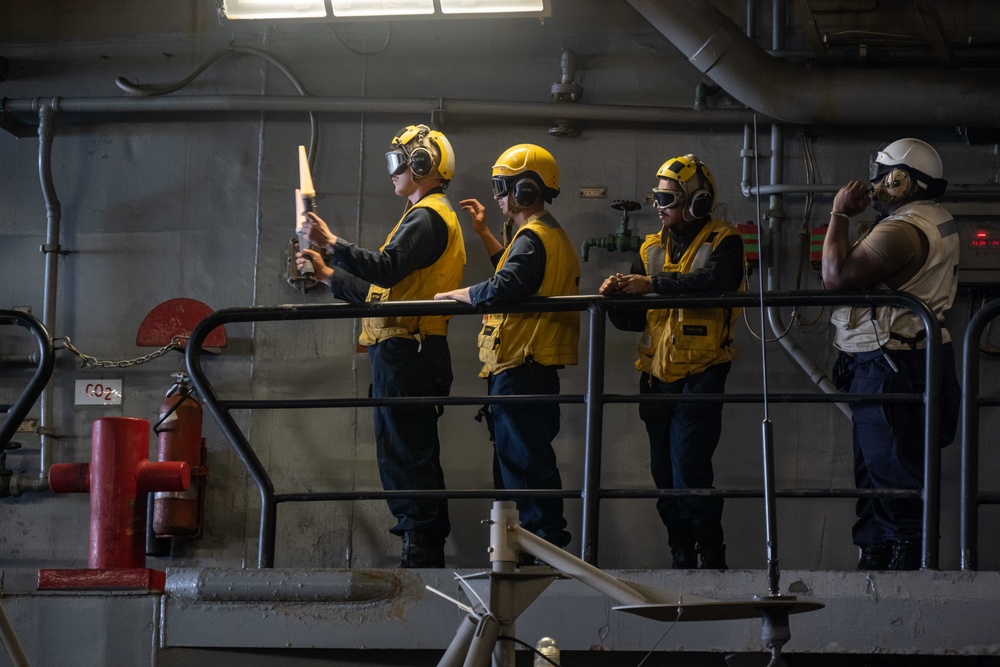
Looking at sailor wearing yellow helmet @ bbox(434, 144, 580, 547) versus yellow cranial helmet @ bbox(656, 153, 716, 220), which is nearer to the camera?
sailor wearing yellow helmet @ bbox(434, 144, 580, 547)

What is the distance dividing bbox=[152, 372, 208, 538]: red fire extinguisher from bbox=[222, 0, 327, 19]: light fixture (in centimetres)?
181

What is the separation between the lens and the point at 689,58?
17.7 feet

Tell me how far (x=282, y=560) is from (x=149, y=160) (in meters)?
2.29

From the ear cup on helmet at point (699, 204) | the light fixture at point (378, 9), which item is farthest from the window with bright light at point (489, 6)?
the ear cup on helmet at point (699, 204)

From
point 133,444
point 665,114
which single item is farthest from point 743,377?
point 133,444

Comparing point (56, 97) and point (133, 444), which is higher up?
point (56, 97)

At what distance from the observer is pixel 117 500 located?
372cm

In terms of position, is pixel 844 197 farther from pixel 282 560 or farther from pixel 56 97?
pixel 56 97

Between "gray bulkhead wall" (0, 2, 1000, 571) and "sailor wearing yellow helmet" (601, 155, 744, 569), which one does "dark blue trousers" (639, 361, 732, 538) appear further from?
"gray bulkhead wall" (0, 2, 1000, 571)

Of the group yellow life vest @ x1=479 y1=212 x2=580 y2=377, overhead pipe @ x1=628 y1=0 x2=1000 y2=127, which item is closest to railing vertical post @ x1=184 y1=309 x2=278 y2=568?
yellow life vest @ x1=479 y1=212 x2=580 y2=377

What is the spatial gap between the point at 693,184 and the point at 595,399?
3.97 ft

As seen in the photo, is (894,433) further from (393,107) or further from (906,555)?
(393,107)

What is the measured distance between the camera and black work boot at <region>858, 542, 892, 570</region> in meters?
4.02

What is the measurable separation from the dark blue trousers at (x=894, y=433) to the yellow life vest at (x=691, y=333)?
1.77 ft
